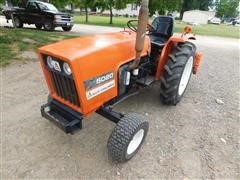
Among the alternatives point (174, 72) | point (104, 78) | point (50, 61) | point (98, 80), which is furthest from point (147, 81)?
point (50, 61)

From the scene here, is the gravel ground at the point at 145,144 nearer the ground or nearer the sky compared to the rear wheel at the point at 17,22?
nearer the sky

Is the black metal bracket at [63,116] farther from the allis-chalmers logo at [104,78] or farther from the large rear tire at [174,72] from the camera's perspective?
the large rear tire at [174,72]

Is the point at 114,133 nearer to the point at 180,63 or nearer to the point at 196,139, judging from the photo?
the point at 196,139

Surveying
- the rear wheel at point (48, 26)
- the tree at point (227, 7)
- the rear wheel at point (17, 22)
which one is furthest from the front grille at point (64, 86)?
the tree at point (227, 7)

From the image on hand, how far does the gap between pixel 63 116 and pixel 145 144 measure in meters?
1.11

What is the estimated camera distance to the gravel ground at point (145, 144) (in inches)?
98.2

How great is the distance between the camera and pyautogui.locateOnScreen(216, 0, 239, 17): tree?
227 feet

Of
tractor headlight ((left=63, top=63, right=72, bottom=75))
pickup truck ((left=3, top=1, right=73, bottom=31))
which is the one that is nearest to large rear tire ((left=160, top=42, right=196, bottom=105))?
tractor headlight ((left=63, top=63, right=72, bottom=75))

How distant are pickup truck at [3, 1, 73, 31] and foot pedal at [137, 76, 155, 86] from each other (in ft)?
35.7

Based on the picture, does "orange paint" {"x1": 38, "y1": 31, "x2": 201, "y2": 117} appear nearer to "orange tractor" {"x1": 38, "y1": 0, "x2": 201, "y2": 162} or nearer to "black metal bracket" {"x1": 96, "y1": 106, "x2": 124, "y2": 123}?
"orange tractor" {"x1": 38, "y1": 0, "x2": 201, "y2": 162}

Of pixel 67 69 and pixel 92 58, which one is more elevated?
pixel 92 58

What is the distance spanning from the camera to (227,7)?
69.4 meters

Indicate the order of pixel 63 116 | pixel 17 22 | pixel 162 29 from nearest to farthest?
pixel 63 116, pixel 162 29, pixel 17 22

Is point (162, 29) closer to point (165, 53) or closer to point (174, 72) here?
point (165, 53)
